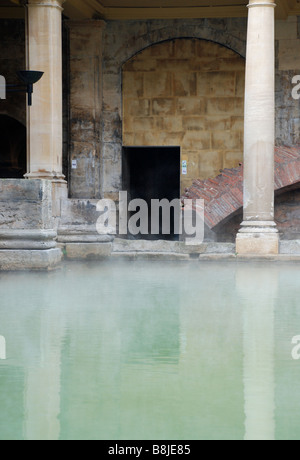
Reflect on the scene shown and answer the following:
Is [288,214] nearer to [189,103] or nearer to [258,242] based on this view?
[189,103]

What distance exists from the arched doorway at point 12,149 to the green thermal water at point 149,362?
1186cm

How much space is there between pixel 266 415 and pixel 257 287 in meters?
4.61

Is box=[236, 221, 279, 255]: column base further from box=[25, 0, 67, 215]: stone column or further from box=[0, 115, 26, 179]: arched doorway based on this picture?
box=[0, 115, 26, 179]: arched doorway

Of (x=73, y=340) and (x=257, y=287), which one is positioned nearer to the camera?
(x=73, y=340)

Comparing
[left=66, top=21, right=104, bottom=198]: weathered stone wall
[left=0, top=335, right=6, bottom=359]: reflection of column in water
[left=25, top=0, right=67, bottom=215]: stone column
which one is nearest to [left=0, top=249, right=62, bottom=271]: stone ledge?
[left=25, top=0, right=67, bottom=215]: stone column

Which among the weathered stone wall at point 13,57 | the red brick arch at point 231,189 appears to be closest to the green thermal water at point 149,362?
the red brick arch at point 231,189

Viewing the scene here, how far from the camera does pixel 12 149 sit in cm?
1958

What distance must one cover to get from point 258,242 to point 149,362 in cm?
728

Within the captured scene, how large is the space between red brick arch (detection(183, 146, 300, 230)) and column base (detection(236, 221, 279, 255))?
1222mm

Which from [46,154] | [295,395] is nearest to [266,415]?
[295,395]

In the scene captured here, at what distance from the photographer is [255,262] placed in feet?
36.5

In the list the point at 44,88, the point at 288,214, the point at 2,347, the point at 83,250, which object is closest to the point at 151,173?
the point at 288,214

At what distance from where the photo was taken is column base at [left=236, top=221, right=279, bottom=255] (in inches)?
454

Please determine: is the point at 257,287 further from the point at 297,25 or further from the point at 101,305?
the point at 297,25
